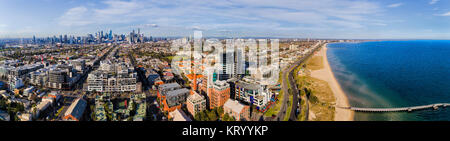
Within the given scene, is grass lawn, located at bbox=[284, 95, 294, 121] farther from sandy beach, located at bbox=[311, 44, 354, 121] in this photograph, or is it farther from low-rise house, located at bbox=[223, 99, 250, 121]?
sandy beach, located at bbox=[311, 44, 354, 121]

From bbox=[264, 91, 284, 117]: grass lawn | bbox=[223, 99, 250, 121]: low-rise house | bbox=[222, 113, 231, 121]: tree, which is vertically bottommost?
bbox=[264, 91, 284, 117]: grass lawn

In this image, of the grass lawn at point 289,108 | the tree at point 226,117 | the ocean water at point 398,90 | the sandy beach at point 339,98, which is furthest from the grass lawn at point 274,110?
the ocean water at point 398,90

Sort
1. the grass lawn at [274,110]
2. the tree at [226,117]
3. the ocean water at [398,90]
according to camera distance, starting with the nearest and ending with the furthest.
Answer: the tree at [226,117] → the grass lawn at [274,110] → the ocean water at [398,90]

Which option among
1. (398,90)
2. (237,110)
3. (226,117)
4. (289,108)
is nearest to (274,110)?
(289,108)

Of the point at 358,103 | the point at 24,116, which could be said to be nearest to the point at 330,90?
the point at 358,103

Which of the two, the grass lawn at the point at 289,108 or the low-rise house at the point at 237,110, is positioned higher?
the low-rise house at the point at 237,110

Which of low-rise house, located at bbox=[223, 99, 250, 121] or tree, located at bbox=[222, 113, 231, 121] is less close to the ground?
low-rise house, located at bbox=[223, 99, 250, 121]

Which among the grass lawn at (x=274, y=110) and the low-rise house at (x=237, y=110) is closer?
the low-rise house at (x=237, y=110)

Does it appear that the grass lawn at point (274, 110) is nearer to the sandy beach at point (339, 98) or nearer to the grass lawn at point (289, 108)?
the grass lawn at point (289, 108)

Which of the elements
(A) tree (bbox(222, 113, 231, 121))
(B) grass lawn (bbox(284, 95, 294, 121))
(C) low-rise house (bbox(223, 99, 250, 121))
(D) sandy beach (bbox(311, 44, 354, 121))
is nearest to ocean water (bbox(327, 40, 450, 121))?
(D) sandy beach (bbox(311, 44, 354, 121))

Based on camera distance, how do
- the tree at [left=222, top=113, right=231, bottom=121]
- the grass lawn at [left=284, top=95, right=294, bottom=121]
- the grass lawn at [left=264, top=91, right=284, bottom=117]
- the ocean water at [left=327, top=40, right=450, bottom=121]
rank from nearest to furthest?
the tree at [left=222, top=113, right=231, bottom=121]
the grass lawn at [left=284, top=95, right=294, bottom=121]
the grass lawn at [left=264, top=91, right=284, bottom=117]
the ocean water at [left=327, top=40, right=450, bottom=121]
